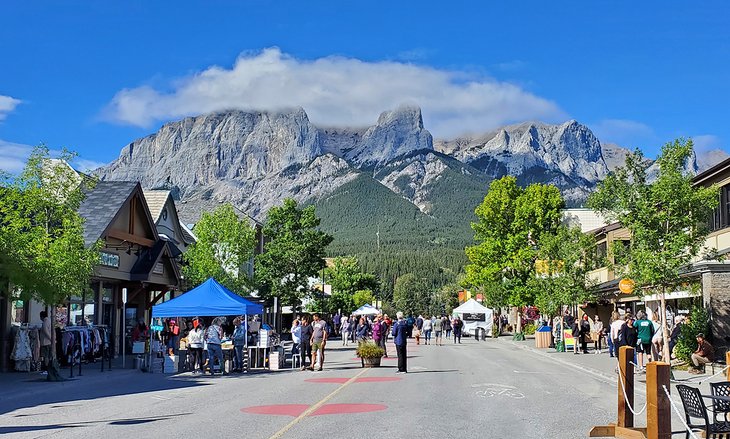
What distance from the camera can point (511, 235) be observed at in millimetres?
56938

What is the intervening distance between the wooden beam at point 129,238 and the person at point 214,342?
8.31 meters

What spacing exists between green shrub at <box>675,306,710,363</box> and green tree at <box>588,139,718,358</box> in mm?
1312

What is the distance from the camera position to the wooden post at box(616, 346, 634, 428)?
12516 millimetres

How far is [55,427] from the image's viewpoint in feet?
43.6

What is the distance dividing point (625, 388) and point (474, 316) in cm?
5897

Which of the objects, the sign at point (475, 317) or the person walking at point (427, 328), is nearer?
the person walking at point (427, 328)

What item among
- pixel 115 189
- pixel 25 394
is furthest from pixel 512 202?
pixel 25 394

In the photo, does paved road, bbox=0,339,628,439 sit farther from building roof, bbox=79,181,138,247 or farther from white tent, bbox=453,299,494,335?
white tent, bbox=453,299,494,335

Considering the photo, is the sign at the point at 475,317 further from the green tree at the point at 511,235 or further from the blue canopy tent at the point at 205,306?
the blue canopy tent at the point at 205,306

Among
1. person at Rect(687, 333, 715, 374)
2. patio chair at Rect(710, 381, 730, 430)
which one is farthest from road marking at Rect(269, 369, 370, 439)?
person at Rect(687, 333, 715, 374)

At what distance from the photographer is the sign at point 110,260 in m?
31.9

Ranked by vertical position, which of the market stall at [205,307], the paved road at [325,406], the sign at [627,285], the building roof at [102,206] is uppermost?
the building roof at [102,206]

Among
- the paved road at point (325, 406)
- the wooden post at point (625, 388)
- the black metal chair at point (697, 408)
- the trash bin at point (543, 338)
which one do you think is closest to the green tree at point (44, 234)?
the paved road at point (325, 406)

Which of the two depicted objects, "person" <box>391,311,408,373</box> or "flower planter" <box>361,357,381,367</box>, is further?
"flower planter" <box>361,357,381,367</box>
